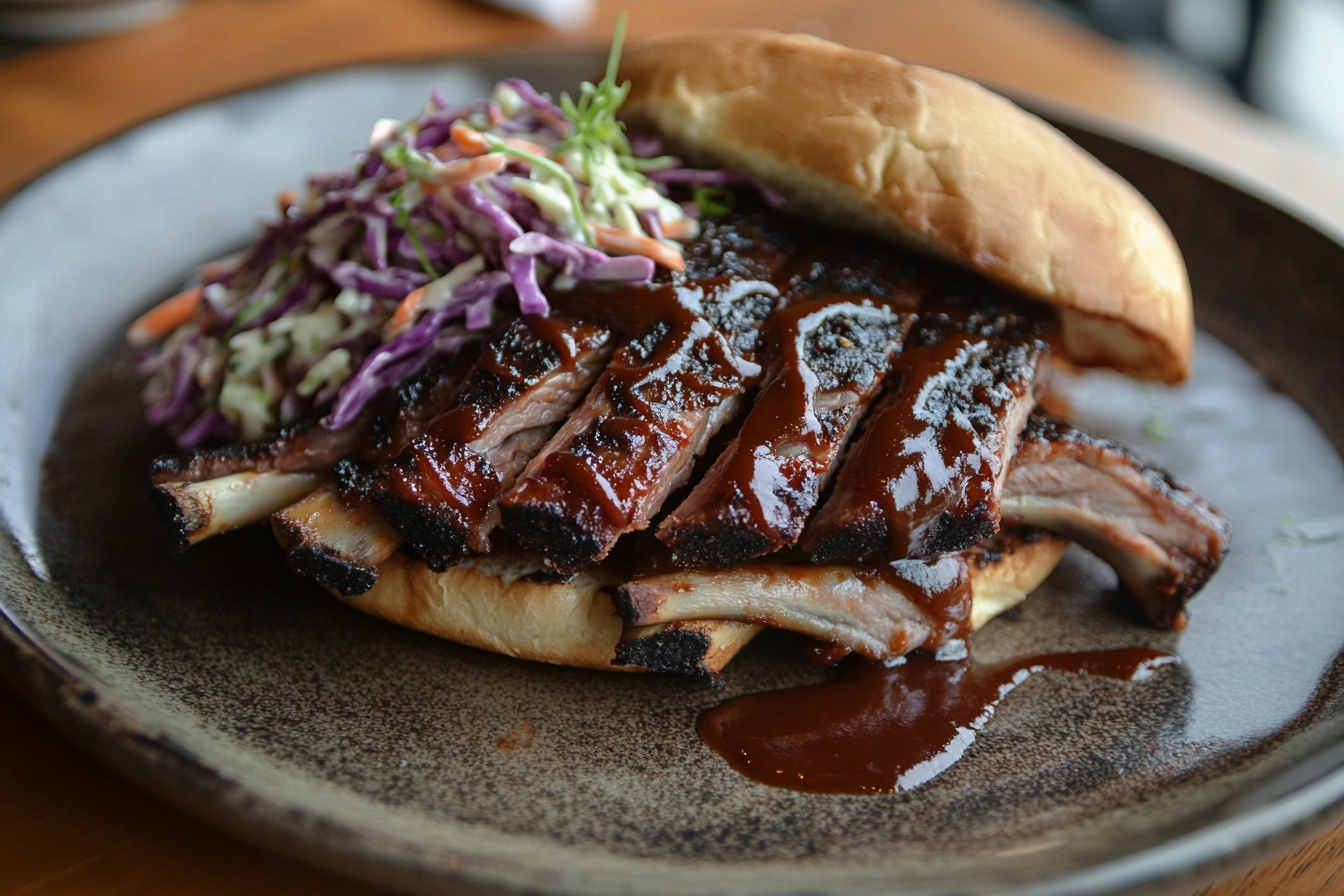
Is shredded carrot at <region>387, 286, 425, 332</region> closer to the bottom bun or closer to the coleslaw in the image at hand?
the coleslaw

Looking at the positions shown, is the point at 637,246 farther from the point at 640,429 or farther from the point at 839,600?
the point at 839,600

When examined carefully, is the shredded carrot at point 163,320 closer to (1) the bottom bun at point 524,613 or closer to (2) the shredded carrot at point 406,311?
(2) the shredded carrot at point 406,311

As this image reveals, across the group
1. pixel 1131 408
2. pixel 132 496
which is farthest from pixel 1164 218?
pixel 132 496

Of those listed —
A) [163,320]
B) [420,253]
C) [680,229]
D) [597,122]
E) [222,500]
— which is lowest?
[163,320]

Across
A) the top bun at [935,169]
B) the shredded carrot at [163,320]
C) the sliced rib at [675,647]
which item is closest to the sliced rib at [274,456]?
the sliced rib at [675,647]

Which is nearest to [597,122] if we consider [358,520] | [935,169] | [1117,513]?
[935,169]

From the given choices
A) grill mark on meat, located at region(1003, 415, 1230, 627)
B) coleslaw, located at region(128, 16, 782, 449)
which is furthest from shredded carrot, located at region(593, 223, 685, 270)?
grill mark on meat, located at region(1003, 415, 1230, 627)
